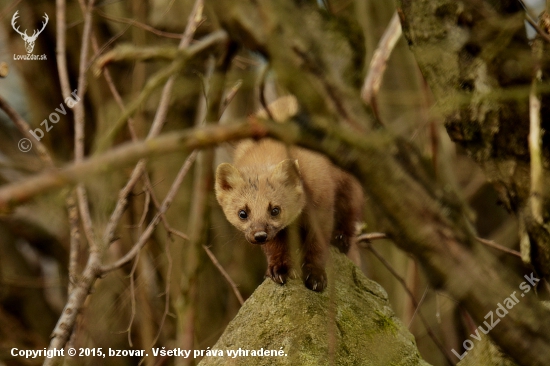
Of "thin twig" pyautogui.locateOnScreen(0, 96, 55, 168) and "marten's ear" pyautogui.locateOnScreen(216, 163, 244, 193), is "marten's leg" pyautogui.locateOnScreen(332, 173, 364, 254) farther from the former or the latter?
"thin twig" pyautogui.locateOnScreen(0, 96, 55, 168)

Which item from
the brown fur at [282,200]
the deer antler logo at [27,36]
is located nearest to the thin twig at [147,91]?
the brown fur at [282,200]

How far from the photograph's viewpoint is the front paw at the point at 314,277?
4.33m

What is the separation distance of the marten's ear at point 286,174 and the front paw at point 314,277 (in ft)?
2.40

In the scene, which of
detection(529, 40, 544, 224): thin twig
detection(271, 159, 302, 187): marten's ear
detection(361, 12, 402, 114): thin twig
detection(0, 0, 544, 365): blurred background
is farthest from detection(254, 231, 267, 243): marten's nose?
detection(0, 0, 544, 365): blurred background

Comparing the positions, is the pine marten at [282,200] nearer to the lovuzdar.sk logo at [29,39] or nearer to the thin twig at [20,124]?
the thin twig at [20,124]

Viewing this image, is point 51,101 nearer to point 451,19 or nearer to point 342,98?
point 451,19

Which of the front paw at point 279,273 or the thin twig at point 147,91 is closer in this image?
the thin twig at point 147,91

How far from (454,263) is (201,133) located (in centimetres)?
93

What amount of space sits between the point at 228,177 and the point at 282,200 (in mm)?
483

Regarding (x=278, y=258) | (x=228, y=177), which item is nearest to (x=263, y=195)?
(x=228, y=177)

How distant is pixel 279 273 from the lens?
4.37 metres

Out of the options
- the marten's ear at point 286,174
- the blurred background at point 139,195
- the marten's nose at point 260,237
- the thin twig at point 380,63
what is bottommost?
the blurred background at point 139,195

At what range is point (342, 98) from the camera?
2053 millimetres

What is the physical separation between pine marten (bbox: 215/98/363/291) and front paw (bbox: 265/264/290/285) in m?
0.02
